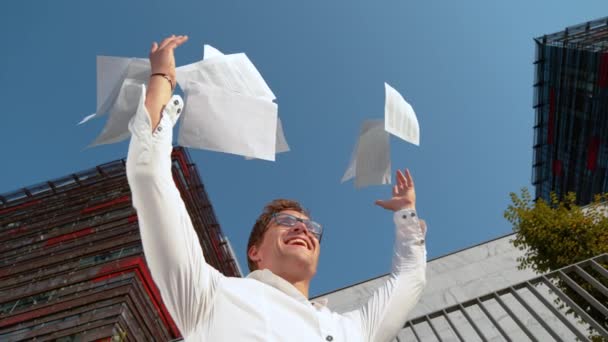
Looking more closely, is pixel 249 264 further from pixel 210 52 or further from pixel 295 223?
pixel 210 52

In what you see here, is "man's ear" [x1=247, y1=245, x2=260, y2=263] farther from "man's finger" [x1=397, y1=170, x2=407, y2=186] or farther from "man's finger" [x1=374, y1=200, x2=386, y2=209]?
"man's finger" [x1=397, y1=170, x2=407, y2=186]

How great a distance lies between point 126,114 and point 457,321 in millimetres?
9792

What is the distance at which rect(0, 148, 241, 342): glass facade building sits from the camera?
73.9 ft

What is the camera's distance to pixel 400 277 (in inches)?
114

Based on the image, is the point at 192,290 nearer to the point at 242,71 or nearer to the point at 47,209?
the point at 242,71

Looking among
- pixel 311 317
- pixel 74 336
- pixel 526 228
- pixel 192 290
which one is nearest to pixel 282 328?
pixel 311 317

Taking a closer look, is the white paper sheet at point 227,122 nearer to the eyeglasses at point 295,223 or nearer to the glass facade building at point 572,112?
the eyeglasses at point 295,223

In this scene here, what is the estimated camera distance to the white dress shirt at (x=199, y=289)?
6.49ft

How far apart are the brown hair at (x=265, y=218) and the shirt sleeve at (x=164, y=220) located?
899mm

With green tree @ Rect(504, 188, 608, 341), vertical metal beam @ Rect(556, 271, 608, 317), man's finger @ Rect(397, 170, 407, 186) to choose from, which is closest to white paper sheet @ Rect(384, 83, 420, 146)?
man's finger @ Rect(397, 170, 407, 186)

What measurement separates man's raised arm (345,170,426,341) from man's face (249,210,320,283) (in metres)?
0.36

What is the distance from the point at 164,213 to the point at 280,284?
2.68 ft

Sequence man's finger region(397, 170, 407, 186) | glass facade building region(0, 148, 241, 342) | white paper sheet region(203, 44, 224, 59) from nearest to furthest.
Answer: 1. white paper sheet region(203, 44, 224, 59)
2. man's finger region(397, 170, 407, 186)
3. glass facade building region(0, 148, 241, 342)

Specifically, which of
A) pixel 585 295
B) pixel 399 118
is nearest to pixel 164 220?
pixel 399 118
